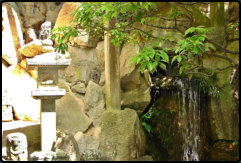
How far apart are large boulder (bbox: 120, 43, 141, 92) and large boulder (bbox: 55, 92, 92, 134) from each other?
1863 mm

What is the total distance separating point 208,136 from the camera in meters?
6.69

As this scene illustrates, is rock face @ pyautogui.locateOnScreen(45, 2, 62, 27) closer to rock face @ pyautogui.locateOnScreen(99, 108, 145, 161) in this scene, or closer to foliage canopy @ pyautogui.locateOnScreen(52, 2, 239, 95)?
rock face @ pyautogui.locateOnScreen(99, 108, 145, 161)

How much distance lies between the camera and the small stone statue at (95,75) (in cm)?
820

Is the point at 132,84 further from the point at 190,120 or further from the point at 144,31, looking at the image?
the point at 144,31

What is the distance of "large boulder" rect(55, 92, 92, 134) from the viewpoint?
21.5ft

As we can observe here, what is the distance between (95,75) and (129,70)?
167 cm

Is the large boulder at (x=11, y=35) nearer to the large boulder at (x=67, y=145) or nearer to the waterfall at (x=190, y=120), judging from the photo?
the large boulder at (x=67, y=145)

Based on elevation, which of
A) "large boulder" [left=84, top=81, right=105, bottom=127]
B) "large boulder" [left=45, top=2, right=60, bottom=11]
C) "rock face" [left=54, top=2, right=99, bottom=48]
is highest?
"large boulder" [left=45, top=2, right=60, bottom=11]

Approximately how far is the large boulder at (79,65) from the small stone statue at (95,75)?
0.17 metres

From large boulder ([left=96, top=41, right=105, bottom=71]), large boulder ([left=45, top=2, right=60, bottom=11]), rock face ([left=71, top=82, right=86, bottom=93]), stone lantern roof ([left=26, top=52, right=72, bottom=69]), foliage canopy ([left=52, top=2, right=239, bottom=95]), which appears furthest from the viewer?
large boulder ([left=45, top=2, right=60, bottom=11])

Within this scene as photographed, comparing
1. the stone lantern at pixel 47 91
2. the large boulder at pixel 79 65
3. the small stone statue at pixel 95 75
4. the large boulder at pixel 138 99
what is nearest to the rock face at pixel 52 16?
the large boulder at pixel 79 65

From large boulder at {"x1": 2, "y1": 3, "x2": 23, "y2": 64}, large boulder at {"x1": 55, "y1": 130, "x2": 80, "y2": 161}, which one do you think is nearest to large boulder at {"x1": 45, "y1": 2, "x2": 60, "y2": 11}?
large boulder at {"x1": 2, "y1": 3, "x2": 23, "y2": 64}

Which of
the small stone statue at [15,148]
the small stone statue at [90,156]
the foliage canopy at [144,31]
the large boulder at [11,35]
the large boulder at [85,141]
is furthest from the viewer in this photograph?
the large boulder at [11,35]

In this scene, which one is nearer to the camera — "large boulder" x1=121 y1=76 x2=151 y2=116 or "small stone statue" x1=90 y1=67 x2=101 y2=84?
"large boulder" x1=121 y1=76 x2=151 y2=116
